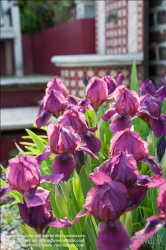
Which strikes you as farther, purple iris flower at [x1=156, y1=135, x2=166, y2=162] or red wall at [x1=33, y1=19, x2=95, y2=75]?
red wall at [x1=33, y1=19, x2=95, y2=75]

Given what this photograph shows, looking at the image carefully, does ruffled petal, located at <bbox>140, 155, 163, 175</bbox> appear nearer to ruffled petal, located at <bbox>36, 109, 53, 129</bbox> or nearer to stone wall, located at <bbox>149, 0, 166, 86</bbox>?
ruffled petal, located at <bbox>36, 109, 53, 129</bbox>

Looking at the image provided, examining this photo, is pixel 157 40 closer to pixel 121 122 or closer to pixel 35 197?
pixel 121 122

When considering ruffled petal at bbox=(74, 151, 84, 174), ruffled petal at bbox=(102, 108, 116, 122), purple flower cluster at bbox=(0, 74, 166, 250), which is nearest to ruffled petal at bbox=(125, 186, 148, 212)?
purple flower cluster at bbox=(0, 74, 166, 250)

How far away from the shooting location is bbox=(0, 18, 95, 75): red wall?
3.78 meters

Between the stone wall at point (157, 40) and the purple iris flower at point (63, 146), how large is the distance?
1931mm

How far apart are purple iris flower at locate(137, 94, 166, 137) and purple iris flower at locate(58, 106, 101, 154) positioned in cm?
14

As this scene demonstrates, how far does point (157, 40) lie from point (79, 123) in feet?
6.32

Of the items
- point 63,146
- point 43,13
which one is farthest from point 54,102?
point 43,13

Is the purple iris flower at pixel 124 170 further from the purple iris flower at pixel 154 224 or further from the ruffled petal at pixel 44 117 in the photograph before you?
the ruffled petal at pixel 44 117

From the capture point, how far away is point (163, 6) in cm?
256

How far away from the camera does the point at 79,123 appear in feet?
3.07

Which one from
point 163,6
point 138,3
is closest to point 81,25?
point 138,3

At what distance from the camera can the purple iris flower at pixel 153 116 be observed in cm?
96

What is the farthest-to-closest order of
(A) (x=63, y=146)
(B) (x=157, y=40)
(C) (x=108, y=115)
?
1. (B) (x=157, y=40)
2. (C) (x=108, y=115)
3. (A) (x=63, y=146)
